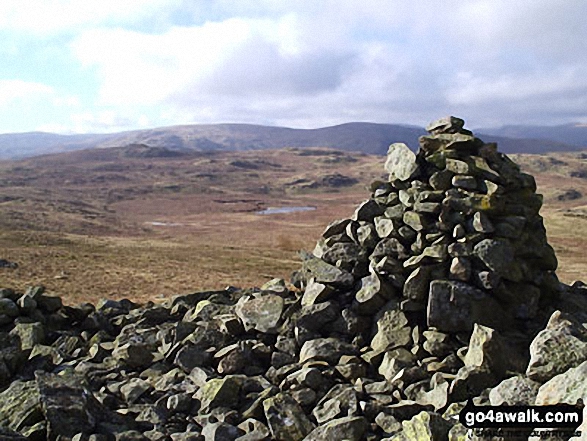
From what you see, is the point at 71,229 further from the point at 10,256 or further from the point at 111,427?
the point at 111,427

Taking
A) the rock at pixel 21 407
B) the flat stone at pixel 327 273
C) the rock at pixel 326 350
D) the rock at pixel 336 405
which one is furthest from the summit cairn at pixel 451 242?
the rock at pixel 21 407

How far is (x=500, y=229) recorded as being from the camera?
44.5 feet

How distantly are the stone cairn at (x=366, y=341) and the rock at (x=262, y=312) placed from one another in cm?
6

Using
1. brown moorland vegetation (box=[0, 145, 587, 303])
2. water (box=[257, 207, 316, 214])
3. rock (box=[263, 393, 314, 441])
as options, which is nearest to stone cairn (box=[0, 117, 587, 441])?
rock (box=[263, 393, 314, 441])

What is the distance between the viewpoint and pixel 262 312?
14.4m

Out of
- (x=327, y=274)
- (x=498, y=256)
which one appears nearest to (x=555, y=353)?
(x=498, y=256)

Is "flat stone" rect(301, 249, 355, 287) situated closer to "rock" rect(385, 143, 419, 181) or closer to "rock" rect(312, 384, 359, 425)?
"rock" rect(385, 143, 419, 181)

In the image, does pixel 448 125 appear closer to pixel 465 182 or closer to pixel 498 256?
pixel 465 182

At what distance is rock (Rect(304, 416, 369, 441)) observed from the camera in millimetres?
9367

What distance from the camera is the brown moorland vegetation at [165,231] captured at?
31.7 m

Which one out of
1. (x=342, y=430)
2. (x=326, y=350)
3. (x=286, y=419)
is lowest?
(x=286, y=419)

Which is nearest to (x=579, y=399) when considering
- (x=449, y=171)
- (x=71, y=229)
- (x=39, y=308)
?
(x=449, y=171)

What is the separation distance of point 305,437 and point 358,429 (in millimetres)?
1054

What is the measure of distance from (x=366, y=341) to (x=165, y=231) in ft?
206
